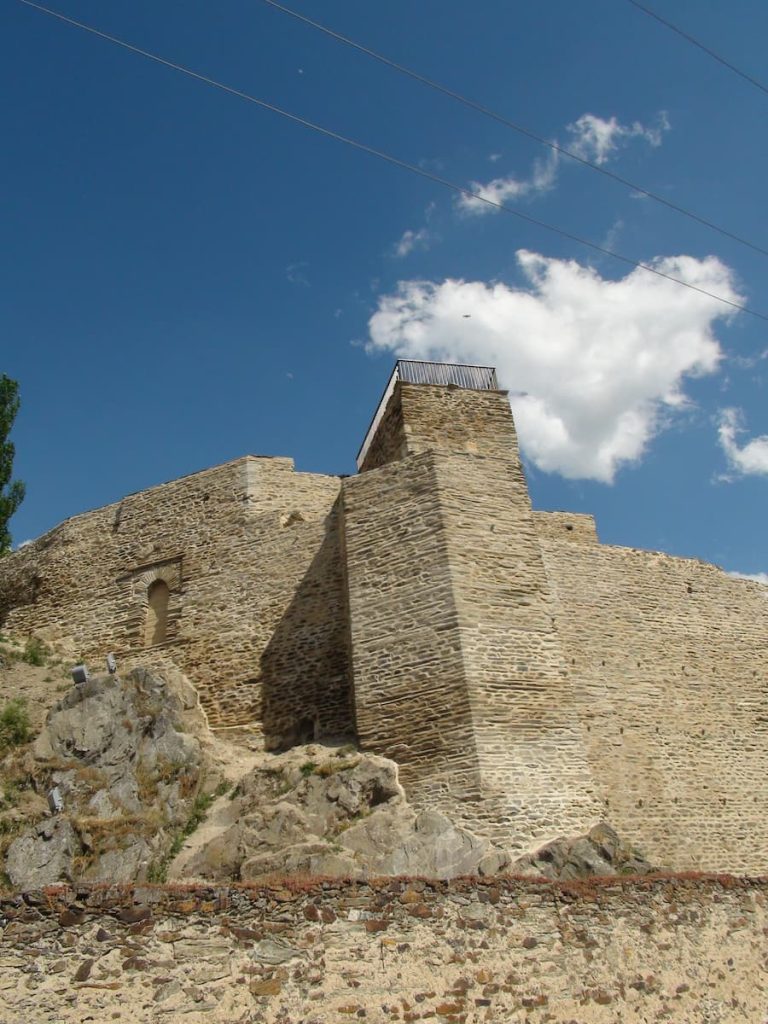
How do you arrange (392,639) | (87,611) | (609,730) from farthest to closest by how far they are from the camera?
(87,611)
(609,730)
(392,639)

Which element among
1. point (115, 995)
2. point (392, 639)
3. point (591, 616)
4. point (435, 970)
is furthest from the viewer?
→ point (591, 616)

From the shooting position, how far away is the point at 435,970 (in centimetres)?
770

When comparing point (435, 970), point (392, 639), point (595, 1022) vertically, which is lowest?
point (595, 1022)

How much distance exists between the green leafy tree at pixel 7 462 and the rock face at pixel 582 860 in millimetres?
16340

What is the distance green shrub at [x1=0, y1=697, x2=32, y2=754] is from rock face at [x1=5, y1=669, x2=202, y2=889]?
0.58 metres

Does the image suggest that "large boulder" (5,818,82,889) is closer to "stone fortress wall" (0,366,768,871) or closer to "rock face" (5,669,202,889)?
"rock face" (5,669,202,889)

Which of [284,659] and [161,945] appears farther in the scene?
[284,659]

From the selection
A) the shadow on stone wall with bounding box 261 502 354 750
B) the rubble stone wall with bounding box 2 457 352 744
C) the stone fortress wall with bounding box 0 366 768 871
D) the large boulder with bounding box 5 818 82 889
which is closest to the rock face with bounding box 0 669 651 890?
the large boulder with bounding box 5 818 82 889

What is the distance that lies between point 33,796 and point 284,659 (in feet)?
16.4

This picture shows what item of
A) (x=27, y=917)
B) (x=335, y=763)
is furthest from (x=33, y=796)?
(x=27, y=917)

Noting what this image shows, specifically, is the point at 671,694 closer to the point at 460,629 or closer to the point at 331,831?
the point at 460,629

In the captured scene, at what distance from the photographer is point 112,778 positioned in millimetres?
14688

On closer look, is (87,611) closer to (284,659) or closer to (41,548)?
(41,548)

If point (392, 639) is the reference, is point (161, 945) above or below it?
below
